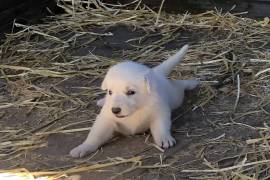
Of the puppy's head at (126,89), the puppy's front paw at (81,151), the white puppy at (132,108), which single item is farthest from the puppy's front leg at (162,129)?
the puppy's front paw at (81,151)

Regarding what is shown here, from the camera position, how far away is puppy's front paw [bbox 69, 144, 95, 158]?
355cm

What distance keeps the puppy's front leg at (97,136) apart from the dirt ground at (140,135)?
45mm

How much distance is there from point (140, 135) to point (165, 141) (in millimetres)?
274

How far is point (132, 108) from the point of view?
3516 millimetres

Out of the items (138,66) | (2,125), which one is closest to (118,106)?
(138,66)

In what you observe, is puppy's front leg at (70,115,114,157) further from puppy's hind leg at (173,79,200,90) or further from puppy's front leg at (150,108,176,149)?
puppy's hind leg at (173,79,200,90)

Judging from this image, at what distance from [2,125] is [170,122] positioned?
48.1 inches

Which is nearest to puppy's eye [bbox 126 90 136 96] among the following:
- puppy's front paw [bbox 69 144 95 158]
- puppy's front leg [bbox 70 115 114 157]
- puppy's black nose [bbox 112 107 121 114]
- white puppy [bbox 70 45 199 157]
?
white puppy [bbox 70 45 199 157]

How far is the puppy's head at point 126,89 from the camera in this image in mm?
3457

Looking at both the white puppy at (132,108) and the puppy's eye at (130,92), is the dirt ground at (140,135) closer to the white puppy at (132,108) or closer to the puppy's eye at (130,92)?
the white puppy at (132,108)

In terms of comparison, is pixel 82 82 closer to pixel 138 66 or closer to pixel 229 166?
pixel 138 66

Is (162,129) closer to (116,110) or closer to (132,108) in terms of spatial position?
(132,108)

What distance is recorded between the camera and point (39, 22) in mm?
6484

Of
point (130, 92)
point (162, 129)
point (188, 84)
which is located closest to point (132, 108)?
point (130, 92)
